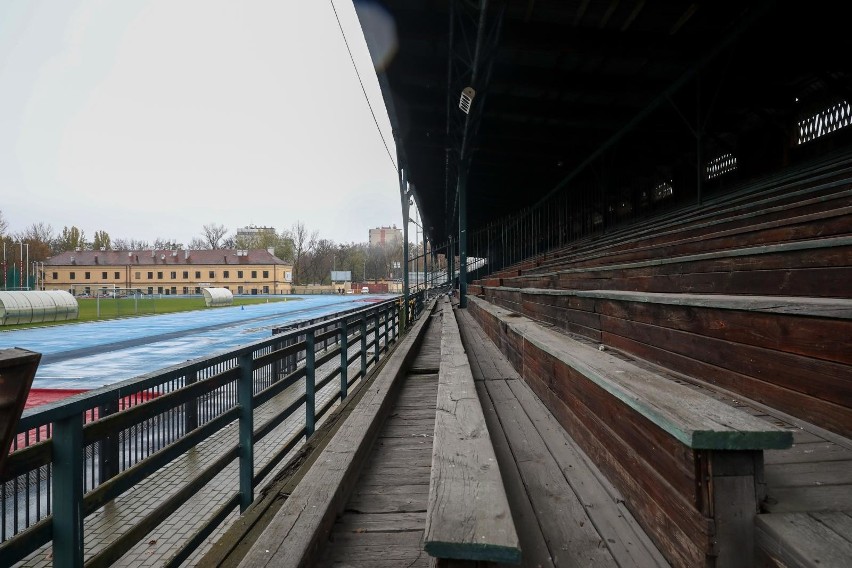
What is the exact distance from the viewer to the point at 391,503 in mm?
2184

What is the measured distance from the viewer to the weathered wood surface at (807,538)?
2.94 ft

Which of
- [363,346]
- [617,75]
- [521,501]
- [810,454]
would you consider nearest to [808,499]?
[810,454]

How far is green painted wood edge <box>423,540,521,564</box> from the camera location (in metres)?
1.16

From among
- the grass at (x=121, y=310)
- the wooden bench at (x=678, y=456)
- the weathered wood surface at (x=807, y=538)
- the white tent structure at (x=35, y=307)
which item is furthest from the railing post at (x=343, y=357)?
the white tent structure at (x=35, y=307)

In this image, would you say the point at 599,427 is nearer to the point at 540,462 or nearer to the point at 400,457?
the point at 540,462

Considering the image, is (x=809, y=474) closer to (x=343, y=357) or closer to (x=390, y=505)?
(x=390, y=505)

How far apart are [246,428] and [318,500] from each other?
88cm

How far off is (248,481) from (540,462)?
5.84 feet

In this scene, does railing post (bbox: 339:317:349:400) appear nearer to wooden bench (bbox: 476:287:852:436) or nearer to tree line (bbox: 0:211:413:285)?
wooden bench (bbox: 476:287:852:436)

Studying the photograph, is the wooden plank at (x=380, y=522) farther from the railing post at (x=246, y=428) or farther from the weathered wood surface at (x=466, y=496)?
the railing post at (x=246, y=428)

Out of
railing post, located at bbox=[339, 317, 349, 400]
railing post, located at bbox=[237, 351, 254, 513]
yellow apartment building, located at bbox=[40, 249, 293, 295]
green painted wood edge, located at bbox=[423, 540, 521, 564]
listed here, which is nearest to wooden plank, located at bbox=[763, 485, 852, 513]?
green painted wood edge, located at bbox=[423, 540, 521, 564]

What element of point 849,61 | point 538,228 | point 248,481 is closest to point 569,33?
point 849,61

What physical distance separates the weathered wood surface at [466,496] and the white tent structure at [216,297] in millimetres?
42455

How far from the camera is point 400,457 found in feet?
8.90
